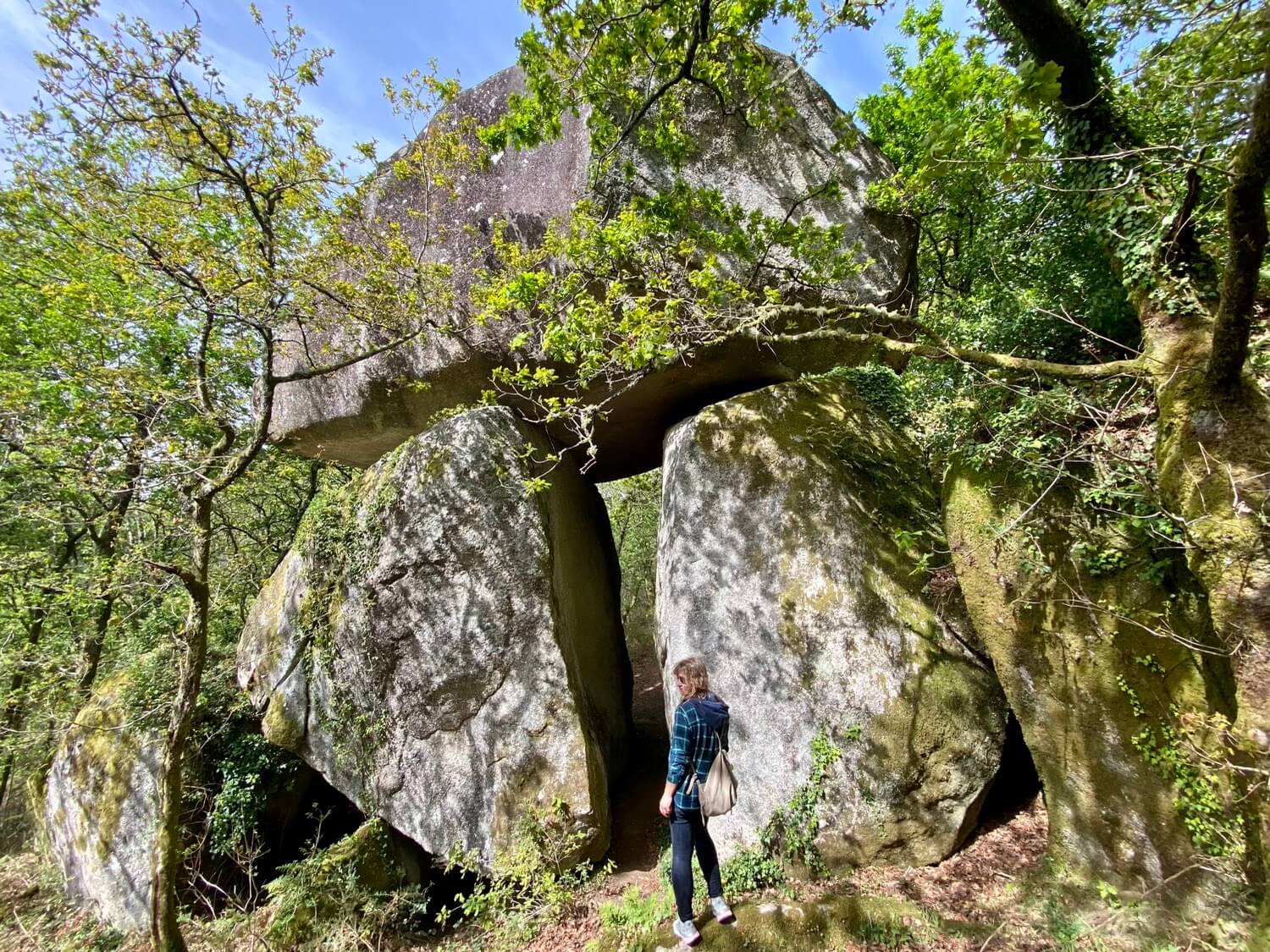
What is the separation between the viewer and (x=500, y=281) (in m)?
5.97

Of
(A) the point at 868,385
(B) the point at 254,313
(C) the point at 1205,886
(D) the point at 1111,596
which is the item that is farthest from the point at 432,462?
(C) the point at 1205,886

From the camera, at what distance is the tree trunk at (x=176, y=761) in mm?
4305

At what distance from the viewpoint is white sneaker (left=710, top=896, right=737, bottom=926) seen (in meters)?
3.49

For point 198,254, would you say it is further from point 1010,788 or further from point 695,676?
point 1010,788

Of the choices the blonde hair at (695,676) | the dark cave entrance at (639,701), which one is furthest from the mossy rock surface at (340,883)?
the blonde hair at (695,676)

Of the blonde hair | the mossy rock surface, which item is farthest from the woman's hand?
the mossy rock surface

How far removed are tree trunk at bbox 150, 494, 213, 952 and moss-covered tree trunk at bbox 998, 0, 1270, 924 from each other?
7.28m

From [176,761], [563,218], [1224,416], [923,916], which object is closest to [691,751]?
[923,916]

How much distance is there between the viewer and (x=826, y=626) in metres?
4.97

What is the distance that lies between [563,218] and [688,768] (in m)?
6.02

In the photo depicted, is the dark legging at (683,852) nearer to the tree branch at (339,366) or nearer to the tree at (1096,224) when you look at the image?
the tree at (1096,224)

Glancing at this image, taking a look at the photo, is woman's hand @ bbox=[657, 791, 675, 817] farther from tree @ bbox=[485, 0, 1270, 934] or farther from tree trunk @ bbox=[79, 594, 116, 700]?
tree trunk @ bbox=[79, 594, 116, 700]

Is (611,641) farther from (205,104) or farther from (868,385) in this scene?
(205,104)

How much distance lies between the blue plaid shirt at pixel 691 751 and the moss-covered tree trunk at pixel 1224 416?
266 cm
